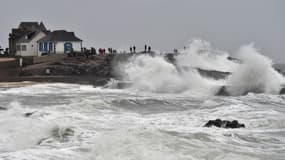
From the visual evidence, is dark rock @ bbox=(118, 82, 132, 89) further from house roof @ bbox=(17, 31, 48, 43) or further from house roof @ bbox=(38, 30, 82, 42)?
house roof @ bbox=(17, 31, 48, 43)

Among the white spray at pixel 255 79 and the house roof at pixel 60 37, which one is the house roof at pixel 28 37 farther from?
the white spray at pixel 255 79

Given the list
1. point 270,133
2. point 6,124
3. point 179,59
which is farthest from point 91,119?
point 179,59

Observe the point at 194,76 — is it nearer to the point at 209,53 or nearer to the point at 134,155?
the point at 209,53

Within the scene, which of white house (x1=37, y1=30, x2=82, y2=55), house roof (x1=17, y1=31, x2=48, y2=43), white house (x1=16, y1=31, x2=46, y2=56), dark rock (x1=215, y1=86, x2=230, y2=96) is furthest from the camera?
house roof (x1=17, y1=31, x2=48, y2=43)

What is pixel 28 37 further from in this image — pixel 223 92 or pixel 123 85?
pixel 223 92

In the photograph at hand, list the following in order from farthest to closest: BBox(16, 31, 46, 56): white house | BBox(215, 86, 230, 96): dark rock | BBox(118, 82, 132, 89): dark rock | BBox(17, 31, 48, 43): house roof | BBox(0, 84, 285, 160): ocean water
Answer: BBox(17, 31, 48, 43): house roof
BBox(16, 31, 46, 56): white house
BBox(118, 82, 132, 89): dark rock
BBox(215, 86, 230, 96): dark rock
BBox(0, 84, 285, 160): ocean water

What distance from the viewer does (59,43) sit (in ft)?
156

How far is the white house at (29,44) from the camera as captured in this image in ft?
161

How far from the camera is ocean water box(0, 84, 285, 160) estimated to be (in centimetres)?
976

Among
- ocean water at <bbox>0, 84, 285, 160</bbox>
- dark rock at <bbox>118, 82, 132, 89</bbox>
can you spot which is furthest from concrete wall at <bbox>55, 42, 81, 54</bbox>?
ocean water at <bbox>0, 84, 285, 160</bbox>

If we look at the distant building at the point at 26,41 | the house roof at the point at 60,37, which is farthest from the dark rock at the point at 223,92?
the distant building at the point at 26,41

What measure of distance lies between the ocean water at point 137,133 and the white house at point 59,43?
27276 millimetres

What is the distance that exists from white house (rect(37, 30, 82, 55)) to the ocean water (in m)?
27.3

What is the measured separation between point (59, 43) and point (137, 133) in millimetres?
37541
